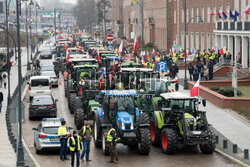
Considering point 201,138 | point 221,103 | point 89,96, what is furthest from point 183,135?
point 221,103

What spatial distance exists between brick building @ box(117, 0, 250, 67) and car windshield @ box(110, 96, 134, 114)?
94.1 feet

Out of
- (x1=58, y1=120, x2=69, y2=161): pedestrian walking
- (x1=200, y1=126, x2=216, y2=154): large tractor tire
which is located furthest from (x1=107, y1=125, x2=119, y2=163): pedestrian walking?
(x1=200, y1=126, x2=216, y2=154): large tractor tire

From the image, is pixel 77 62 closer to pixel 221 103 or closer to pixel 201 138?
pixel 221 103

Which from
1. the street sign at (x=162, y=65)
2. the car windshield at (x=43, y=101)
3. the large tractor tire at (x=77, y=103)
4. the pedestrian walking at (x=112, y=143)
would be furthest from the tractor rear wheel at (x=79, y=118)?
the street sign at (x=162, y=65)

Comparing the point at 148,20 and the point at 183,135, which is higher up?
the point at 148,20

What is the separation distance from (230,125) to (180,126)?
7.41 m

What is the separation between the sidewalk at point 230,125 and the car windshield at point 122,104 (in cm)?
496

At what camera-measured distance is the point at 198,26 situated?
69750mm

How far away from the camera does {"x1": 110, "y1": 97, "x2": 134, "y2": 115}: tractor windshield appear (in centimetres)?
2259

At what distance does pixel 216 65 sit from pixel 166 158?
31972 millimetres

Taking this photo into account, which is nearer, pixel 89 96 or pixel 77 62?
pixel 89 96

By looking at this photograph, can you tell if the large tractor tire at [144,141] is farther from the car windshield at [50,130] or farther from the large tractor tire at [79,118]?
the large tractor tire at [79,118]

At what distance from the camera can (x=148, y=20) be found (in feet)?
323

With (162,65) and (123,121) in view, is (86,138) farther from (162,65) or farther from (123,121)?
(162,65)
